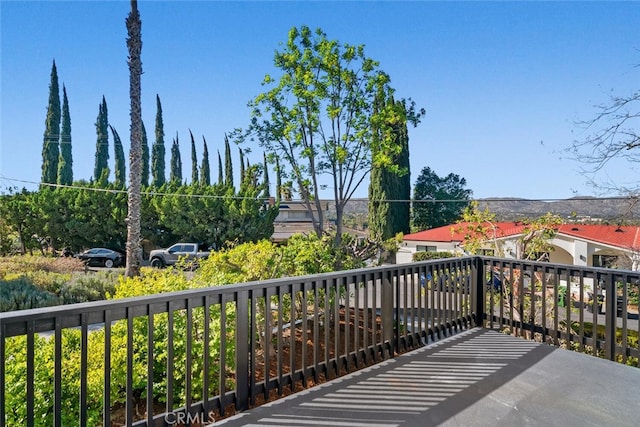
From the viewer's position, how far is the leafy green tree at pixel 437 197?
2663 cm

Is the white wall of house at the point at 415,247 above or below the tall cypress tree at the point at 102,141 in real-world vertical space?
below

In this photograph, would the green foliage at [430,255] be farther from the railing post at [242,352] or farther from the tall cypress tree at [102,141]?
the tall cypress tree at [102,141]

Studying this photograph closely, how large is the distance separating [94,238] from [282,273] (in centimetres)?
1897

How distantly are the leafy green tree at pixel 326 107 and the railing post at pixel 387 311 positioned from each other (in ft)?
26.3

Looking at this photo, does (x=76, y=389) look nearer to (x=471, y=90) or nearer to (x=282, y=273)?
(x=282, y=273)

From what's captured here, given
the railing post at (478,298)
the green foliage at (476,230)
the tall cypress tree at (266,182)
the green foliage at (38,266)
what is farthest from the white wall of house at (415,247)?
the railing post at (478,298)

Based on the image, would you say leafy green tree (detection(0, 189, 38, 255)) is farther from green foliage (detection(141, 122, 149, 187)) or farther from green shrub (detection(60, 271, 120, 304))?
green shrub (detection(60, 271, 120, 304))

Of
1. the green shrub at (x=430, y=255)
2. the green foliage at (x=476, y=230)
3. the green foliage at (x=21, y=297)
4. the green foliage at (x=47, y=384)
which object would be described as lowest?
the green shrub at (x=430, y=255)

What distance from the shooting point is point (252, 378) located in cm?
219

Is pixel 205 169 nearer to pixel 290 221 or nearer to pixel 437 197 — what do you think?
pixel 290 221

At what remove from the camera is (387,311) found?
309cm

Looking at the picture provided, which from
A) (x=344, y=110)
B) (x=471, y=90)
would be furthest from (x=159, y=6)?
(x=471, y=90)

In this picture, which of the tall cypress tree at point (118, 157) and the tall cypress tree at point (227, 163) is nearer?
the tall cypress tree at point (118, 157)

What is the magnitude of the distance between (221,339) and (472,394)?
1.55 meters
